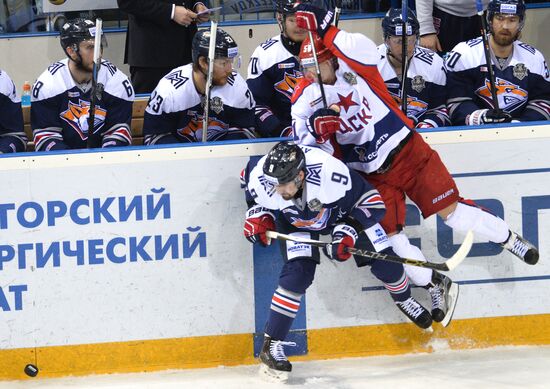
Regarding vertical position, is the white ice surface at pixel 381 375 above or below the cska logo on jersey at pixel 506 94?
below

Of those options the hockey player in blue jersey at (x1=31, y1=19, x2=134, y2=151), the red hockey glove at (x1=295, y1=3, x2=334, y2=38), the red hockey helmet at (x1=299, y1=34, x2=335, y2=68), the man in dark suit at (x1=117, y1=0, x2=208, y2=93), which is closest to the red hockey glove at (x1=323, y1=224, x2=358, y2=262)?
the red hockey helmet at (x1=299, y1=34, x2=335, y2=68)

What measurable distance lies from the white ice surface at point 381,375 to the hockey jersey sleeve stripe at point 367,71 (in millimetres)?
943

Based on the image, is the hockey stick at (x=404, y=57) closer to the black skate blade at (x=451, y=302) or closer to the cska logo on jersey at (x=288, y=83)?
the cska logo on jersey at (x=288, y=83)

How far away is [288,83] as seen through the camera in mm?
5438

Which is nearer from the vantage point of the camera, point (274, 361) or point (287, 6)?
point (274, 361)

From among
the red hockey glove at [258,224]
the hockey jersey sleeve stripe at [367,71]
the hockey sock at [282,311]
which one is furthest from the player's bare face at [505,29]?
the hockey sock at [282,311]

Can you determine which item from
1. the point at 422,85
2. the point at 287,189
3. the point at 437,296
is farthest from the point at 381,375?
the point at 422,85

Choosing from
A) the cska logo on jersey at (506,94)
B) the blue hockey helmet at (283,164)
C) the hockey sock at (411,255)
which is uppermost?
the cska logo on jersey at (506,94)

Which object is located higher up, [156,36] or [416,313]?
[156,36]

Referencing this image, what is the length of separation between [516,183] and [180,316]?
1.44 meters

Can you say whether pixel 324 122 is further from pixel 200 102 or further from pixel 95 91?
pixel 95 91

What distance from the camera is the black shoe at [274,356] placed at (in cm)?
462

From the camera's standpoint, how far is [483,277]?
195 inches

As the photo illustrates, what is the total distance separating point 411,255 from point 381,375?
476 mm
